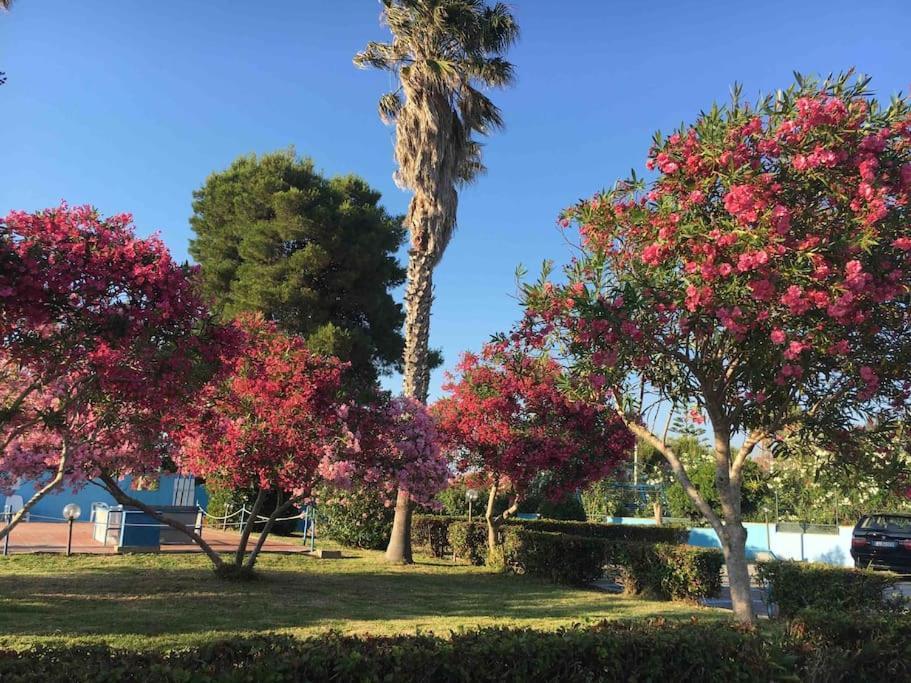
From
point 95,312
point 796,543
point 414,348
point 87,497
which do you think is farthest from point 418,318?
point 87,497

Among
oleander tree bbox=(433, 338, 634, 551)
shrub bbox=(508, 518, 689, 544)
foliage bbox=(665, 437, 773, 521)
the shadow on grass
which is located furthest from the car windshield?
foliage bbox=(665, 437, 773, 521)

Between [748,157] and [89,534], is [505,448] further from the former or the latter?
[89,534]

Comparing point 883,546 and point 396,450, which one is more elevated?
point 396,450

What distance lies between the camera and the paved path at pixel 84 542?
1536 cm

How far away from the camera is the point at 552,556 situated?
14914 millimetres

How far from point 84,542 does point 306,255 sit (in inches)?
435

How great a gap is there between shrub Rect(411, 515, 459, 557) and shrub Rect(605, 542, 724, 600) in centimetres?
727

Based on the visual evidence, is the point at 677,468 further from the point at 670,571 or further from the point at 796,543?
the point at 796,543

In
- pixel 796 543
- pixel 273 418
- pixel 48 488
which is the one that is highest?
pixel 273 418

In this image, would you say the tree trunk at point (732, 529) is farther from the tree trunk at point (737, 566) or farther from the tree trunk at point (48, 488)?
the tree trunk at point (48, 488)

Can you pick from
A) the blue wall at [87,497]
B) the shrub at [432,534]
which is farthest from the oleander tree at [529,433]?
the blue wall at [87,497]

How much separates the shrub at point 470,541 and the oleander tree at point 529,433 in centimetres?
270

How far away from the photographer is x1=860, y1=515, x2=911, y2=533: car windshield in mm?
17531

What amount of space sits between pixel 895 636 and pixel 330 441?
8286mm
